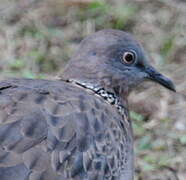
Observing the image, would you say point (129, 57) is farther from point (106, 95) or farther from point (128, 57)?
point (106, 95)

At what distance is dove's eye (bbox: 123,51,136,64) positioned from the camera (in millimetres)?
5223

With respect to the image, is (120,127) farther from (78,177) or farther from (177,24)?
(177,24)

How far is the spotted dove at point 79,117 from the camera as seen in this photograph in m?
4.17

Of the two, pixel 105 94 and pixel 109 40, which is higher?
pixel 109 40

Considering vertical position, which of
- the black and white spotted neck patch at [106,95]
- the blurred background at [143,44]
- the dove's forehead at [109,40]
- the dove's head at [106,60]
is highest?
the dove's forehead at [109,40]

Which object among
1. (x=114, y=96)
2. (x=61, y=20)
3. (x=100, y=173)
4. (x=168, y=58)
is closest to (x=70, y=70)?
(x=114, y=96)

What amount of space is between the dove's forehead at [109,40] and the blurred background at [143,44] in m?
1.20

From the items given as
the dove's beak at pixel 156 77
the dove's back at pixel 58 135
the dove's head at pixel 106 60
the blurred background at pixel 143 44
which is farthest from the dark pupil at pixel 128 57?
the blurred background at pixel 143 44

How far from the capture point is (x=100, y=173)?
450 cm

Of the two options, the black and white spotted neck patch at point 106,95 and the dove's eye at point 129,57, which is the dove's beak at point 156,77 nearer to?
the dove's eye at point 129,57

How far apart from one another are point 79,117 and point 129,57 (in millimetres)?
897

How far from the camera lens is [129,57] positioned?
5254 mm

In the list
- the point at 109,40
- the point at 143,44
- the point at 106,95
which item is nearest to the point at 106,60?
the point at 109,40

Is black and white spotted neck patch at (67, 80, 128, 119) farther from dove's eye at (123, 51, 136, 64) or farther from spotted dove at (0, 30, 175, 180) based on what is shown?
dove's eye at (123, 51, 136, 64)
